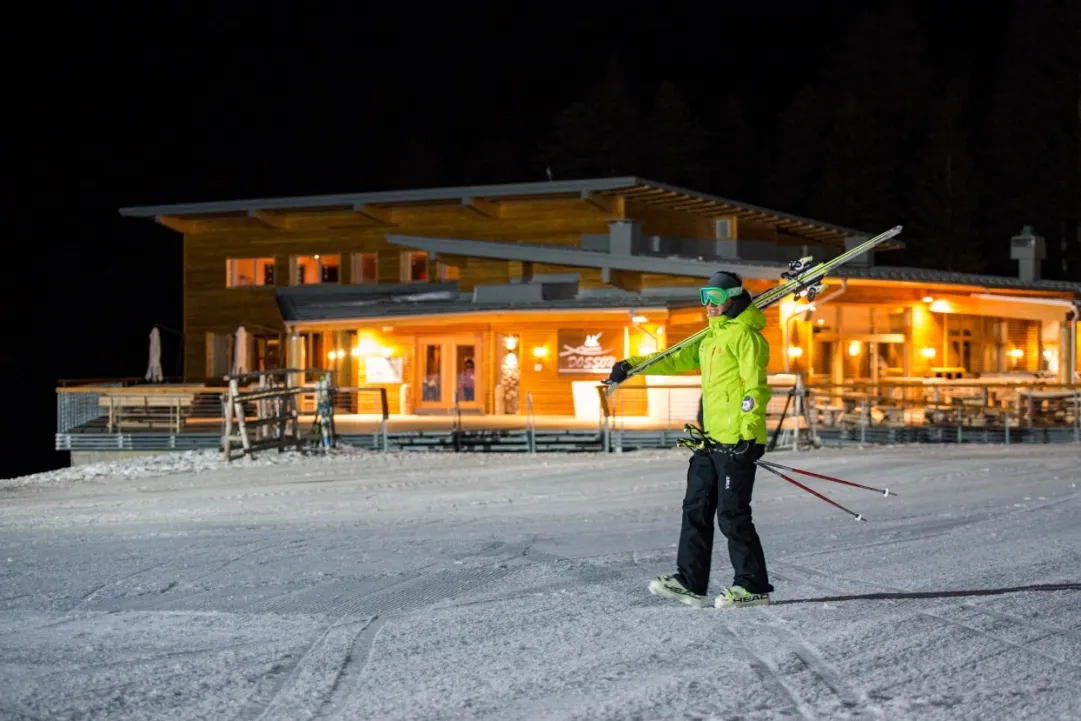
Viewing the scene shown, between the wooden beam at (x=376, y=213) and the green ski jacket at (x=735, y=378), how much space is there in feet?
74.6

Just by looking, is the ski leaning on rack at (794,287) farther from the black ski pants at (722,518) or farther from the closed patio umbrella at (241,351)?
the closed patio umbrella at (241,351)

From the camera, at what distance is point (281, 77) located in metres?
88.2

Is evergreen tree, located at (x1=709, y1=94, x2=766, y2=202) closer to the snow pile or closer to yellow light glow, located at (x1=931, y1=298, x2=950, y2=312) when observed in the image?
yellow light glow, located at (x1=931, y1=298, x2=950, y2=312)

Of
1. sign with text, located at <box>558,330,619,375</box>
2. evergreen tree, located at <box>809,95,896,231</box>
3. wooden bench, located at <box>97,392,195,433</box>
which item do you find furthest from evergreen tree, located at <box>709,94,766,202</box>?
wooden bench, located at <box>97,392,195,433</box>

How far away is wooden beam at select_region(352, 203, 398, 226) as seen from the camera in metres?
28.7

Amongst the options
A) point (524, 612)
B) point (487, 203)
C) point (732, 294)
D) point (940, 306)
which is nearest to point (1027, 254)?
point (940, 306)

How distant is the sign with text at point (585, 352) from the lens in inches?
965

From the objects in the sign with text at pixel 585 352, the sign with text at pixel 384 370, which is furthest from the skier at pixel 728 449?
the sign with text at pixel 384 370

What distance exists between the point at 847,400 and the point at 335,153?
65188 millimetres

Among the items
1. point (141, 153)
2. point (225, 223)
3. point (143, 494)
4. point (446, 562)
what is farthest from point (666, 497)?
point (141, 153)

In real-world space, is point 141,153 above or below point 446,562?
above

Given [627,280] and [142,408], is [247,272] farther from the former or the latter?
[627,280]

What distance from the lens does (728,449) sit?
21.0 feet

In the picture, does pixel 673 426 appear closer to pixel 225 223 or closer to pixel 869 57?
pixel 225 223
